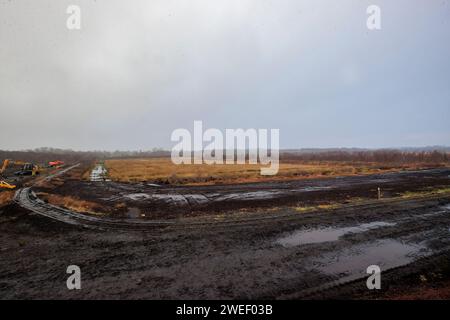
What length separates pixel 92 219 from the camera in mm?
11172

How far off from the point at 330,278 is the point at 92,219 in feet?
32.8

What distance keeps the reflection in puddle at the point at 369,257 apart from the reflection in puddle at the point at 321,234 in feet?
3.37

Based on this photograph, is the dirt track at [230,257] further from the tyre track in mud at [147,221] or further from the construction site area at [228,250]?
the tyre track in mud at [147,221]

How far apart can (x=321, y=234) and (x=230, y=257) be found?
383cm

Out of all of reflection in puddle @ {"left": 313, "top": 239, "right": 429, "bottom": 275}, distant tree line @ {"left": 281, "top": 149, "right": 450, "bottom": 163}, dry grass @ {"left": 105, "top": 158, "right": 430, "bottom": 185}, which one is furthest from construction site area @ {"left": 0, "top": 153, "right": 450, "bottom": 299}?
distant tree line @ {"left": 281, "top": 149, "right": 450, "bottom": 163}

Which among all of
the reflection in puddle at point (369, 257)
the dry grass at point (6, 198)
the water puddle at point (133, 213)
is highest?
the dry grass at point (6, 198)

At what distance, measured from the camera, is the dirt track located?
526cm

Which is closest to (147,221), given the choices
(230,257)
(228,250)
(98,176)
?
(228,250)

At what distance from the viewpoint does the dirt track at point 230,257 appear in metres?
5.26

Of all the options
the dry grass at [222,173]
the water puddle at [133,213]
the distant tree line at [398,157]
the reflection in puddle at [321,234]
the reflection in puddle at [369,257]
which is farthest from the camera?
the distant tree line at [398,157]

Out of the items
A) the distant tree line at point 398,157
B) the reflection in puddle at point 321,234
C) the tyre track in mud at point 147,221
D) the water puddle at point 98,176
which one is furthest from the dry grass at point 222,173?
the distant tree line at point 398,157

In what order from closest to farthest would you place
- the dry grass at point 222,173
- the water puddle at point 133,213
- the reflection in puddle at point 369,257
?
1. the reflection in puddle at point 369,257
2. the water puddle at point 133,213
3. the dry grass at point 222,173
